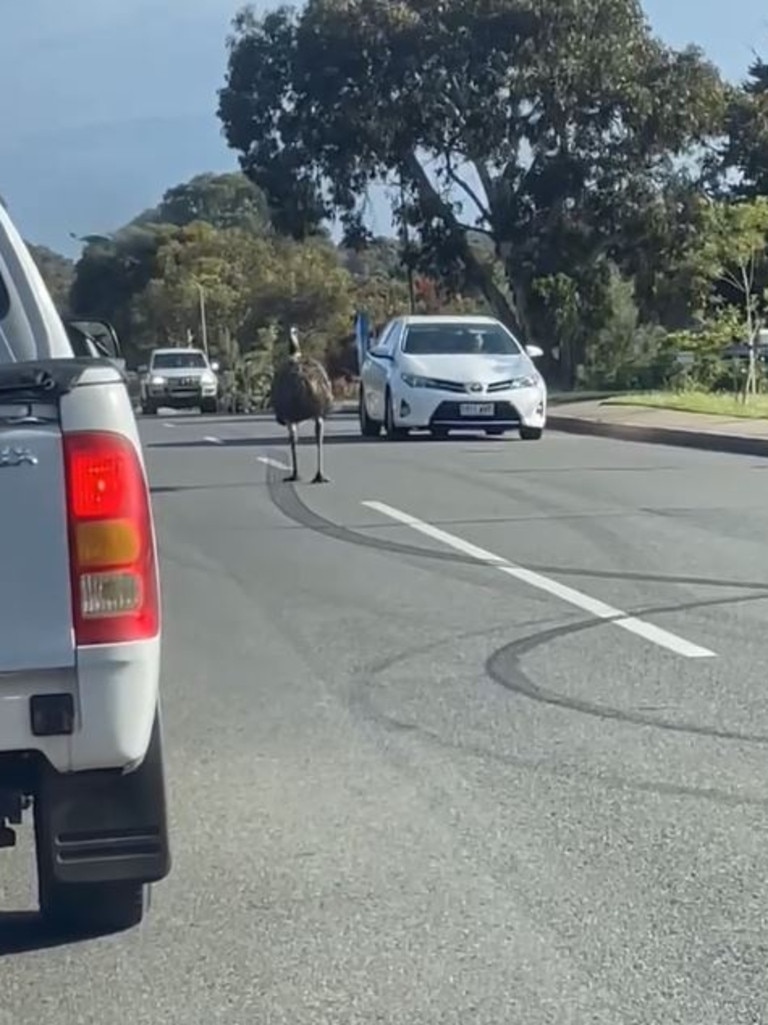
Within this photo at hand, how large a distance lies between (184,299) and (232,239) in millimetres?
4903

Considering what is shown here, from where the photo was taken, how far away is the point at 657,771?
7.59 meters

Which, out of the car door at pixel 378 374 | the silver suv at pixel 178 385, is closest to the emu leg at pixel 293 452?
the car door at pixel 378 374

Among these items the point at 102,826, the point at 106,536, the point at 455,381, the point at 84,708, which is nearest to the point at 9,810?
the point at 102,826

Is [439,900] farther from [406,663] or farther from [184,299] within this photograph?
[184,299]

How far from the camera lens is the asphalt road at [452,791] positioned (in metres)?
5.33

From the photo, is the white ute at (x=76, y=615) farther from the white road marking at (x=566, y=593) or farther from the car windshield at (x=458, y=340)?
the car windshield at (x=458, y=340)

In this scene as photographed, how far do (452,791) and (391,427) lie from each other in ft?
63.8

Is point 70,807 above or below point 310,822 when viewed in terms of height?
above

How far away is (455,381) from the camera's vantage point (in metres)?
25.6

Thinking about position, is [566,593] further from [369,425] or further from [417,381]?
[369,425]

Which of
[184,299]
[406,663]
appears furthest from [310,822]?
[184,299]

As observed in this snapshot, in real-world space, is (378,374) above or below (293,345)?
below

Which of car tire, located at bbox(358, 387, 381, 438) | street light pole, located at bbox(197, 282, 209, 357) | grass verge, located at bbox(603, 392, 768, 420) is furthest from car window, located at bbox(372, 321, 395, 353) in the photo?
street light pole, located at bbox(197, 282, 209, 357)

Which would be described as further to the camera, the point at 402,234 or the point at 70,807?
the point at 402,234
